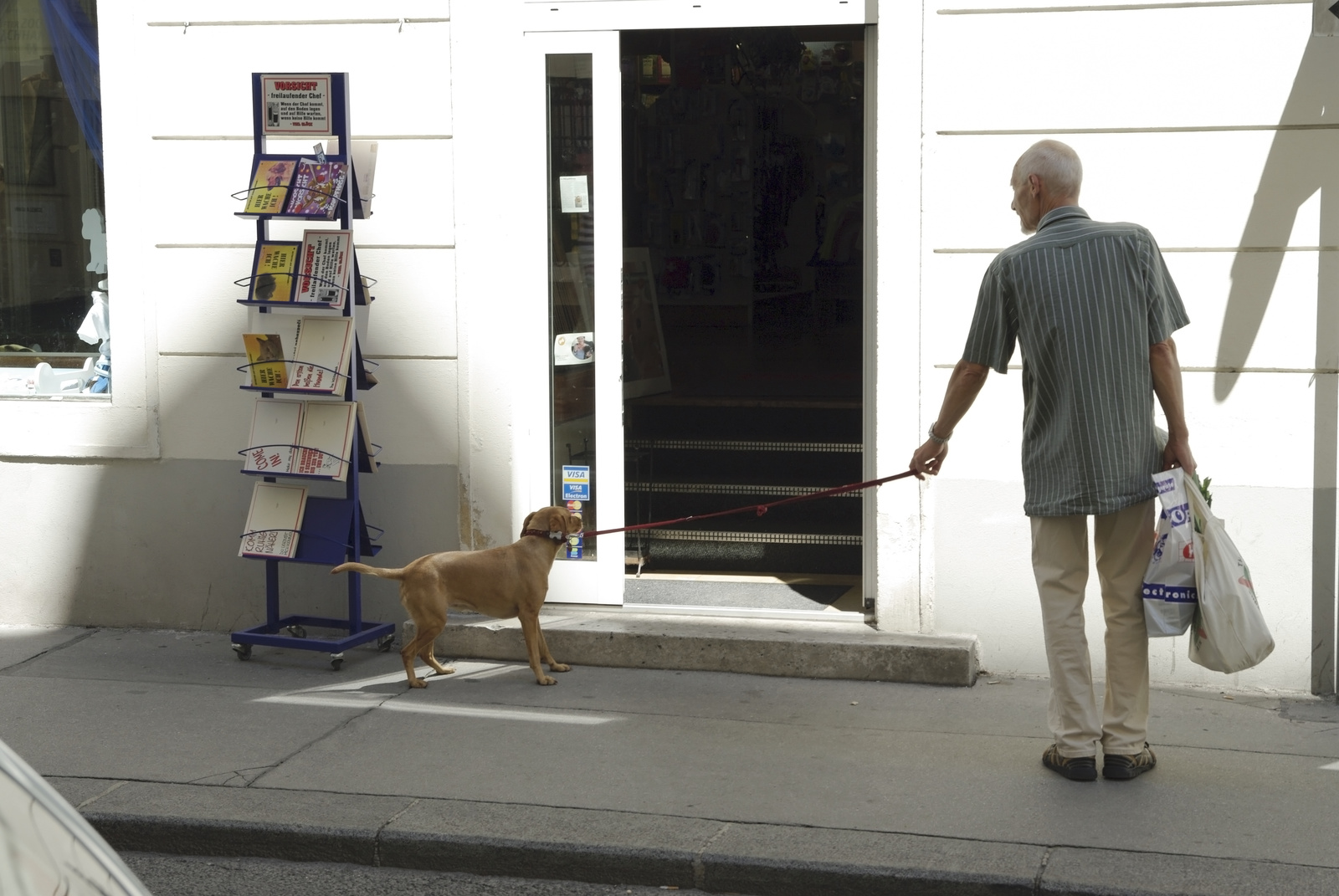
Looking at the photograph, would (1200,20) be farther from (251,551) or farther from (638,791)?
(251,551)

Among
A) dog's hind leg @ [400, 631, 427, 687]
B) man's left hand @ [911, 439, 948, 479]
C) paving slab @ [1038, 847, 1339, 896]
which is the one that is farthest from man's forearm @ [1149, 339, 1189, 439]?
dog's hind leg @ [400, 631, 427, 687]

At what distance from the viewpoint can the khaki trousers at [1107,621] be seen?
438 centimetres

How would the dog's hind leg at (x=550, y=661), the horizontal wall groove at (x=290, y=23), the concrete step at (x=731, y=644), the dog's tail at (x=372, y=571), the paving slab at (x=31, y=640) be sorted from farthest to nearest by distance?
the paving slab at (x=31, y=640)
the horizontal wall groove at (x=290, y=23)
the dog's hind leg at (x=550, y=661)
the concrete step at (x=731, y=644)
the dog's tail at (x=372, y=571)

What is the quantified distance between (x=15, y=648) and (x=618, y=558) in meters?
2.74

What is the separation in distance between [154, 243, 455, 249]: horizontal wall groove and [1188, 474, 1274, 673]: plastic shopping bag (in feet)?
11.1

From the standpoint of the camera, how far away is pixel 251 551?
6.00 meters

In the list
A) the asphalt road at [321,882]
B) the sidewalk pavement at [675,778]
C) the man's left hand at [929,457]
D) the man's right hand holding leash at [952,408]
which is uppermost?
the man's right hand holding leash at [952,408]

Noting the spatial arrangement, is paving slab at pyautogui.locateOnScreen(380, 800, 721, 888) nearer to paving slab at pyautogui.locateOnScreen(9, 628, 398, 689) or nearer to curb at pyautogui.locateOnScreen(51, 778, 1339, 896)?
curb at pyautogui.locateOnScreen(51, 778, 1339, 896)

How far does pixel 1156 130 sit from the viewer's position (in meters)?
5.52

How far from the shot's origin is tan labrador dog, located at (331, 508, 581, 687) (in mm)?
5523

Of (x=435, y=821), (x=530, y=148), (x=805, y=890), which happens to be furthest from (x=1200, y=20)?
(x=435, y=821)

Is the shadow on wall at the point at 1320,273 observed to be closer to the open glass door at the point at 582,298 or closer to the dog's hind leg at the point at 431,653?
the open glass door at the point at 582,298

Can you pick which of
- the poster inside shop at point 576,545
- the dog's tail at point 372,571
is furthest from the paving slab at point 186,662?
the poster inside shop at point 576,545

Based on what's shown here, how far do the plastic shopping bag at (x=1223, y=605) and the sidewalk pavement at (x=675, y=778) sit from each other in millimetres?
476
